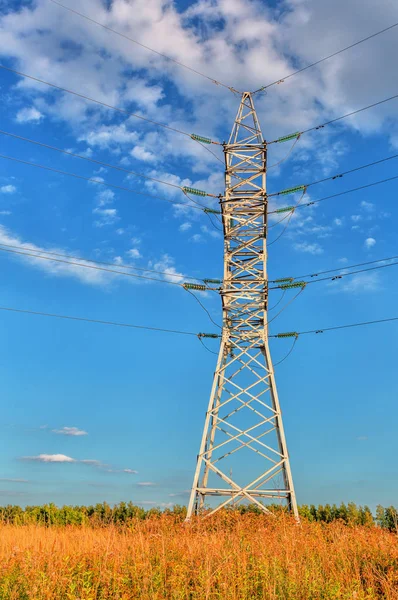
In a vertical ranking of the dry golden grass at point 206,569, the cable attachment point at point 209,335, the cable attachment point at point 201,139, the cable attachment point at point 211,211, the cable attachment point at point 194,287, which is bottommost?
the dry golden grass at point 206,569

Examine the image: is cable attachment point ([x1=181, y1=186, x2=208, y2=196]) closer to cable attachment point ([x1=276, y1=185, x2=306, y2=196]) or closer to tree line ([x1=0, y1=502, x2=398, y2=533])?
cable attachment point ([x1=276, y1=185, x2=306, y2=196])

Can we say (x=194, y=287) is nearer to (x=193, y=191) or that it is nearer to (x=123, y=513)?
(x=193, y=191)

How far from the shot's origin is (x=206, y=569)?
8.07m

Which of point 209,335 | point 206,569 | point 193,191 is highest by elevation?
point 193,191

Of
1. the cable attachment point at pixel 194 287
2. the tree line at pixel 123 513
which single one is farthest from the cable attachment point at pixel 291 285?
the tree line at pixel 123 513

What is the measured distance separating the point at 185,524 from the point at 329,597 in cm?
840

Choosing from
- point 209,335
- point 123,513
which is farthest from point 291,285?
point 123,513

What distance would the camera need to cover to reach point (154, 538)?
11250 millimetres

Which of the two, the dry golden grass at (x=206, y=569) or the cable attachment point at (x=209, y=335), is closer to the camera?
the dry golden grass at (x=206, y=569)

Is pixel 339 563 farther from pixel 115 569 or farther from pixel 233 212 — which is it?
pixel 233 212

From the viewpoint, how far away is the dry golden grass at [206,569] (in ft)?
24.1

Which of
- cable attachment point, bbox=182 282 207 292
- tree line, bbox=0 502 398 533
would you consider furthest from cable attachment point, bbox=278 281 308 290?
tree line, bbox=0 502 398 533

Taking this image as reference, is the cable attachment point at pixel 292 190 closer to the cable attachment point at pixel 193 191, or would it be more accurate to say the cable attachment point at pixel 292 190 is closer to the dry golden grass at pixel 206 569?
the cable attachment point at pixel 193 191

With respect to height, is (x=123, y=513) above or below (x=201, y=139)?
below
